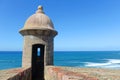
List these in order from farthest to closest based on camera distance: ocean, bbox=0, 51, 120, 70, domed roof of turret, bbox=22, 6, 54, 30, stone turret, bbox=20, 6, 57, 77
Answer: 1. ocean, bbox=0, 51, 120, 70
2. domed roof of turret, bbox=22, 6, 54, 30
3. stone turret, bbox=20, 6, 57, 77

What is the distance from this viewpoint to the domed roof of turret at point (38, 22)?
8.05 meters

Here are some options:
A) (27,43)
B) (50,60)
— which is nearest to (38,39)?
(27,43)

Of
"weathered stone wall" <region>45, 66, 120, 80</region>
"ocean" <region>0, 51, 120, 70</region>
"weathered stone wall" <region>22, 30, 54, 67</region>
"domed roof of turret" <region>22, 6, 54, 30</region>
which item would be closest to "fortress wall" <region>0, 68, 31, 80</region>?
"weathered stone wall" <region>45, 66, 120, 80</region>

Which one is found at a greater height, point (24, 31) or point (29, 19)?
point (29, 19)

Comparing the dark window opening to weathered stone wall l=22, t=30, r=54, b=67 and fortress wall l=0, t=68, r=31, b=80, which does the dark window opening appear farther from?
fortress wall l=0, t=68, r=31, b=80

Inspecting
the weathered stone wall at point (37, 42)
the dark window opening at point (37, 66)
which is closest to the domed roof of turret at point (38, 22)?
the weathered stone wall at point (37, 42)

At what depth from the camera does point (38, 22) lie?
322 inches

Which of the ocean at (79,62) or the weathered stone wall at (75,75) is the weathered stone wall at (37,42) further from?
the ocean at (79,62)

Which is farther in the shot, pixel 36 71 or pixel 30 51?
pixel 36 71

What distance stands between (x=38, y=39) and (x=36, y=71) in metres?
1.69

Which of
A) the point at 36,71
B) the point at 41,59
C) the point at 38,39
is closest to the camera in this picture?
the point at 38,39

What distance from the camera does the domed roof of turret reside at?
26.4 feet

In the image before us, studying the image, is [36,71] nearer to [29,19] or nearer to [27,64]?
[27,64]

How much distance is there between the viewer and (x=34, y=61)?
9.10 m
